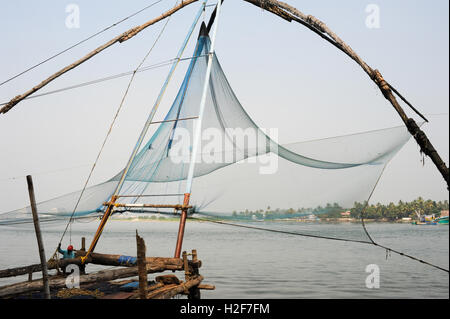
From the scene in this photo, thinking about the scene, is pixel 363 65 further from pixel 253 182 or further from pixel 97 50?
pixel 97 50

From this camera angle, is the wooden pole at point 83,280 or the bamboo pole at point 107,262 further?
the bamboo pole at point 107,262

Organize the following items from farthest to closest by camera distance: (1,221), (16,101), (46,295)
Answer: (1,221) < (16,101) < (46,295)

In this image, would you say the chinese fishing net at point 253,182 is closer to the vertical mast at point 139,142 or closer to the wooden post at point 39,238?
the vertical mast at point 139,142

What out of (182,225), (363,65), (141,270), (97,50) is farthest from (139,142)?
(363,65)

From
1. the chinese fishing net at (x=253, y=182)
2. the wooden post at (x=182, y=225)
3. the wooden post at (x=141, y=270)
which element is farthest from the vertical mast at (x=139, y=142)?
the wooden post at (x=141, y=270)

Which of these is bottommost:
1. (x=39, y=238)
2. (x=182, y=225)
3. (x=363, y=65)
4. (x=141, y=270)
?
(x=141, y=270)

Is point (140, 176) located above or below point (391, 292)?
above

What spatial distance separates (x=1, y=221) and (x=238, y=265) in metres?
17.7

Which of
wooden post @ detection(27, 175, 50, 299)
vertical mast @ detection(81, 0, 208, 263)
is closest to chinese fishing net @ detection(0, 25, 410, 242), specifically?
vertical mast @ detection(81, 0, 208, 263)

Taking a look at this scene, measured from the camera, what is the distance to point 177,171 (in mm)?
9242

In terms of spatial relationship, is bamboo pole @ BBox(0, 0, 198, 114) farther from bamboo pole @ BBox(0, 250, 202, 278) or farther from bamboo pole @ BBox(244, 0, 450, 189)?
bamboo pole @ BBox(0, 250, 202, 278)
